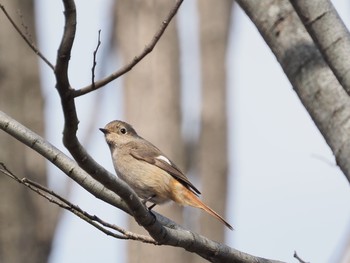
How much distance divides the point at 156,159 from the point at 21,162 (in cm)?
154

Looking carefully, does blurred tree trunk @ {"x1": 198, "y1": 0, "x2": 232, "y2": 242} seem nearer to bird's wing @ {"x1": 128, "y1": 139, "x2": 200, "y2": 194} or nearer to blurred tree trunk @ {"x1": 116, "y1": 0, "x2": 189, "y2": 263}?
blurred tree trunk @ {"x1": 116, "y1": 0, "x2": 189, "y2": 263}

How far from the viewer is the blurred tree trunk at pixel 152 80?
33.3ft

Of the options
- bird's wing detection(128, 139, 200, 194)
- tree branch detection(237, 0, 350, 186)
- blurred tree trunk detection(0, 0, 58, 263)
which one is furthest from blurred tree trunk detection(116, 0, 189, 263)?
tree branch detection(237, 0, 350, 186)

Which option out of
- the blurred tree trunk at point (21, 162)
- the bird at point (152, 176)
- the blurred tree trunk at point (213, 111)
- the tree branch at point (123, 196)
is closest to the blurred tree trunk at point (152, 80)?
the blurred tree trunk at point (213, 111)

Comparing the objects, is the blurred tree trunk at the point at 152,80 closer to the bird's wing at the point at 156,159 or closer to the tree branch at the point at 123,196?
the bird's wing at the point at 156,159

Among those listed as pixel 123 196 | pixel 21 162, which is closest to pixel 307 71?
pixel 123 196

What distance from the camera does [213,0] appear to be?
523 inches

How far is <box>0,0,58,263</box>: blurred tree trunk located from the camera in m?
6.57

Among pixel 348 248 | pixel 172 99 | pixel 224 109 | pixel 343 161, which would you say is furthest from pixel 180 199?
pixel 224 109

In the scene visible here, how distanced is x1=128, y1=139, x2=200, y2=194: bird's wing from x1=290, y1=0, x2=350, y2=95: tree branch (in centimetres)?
172

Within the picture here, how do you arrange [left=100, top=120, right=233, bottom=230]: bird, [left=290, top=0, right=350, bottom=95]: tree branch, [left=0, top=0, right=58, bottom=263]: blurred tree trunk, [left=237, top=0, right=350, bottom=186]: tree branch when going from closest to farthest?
[left=290, top=0, right=350, bottom=95]: tree branch
[left=237, top=0, right=350, bottom=186]: tree branch
[left=100, top=120, right=233, bottom=230]: bird
[left=0, top=0, right=58, bottom=263]: blurred tree trunk

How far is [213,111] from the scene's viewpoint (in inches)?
496

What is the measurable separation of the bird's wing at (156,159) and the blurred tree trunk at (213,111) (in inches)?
231

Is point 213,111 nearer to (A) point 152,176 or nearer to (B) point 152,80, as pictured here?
(B) point 152,80
